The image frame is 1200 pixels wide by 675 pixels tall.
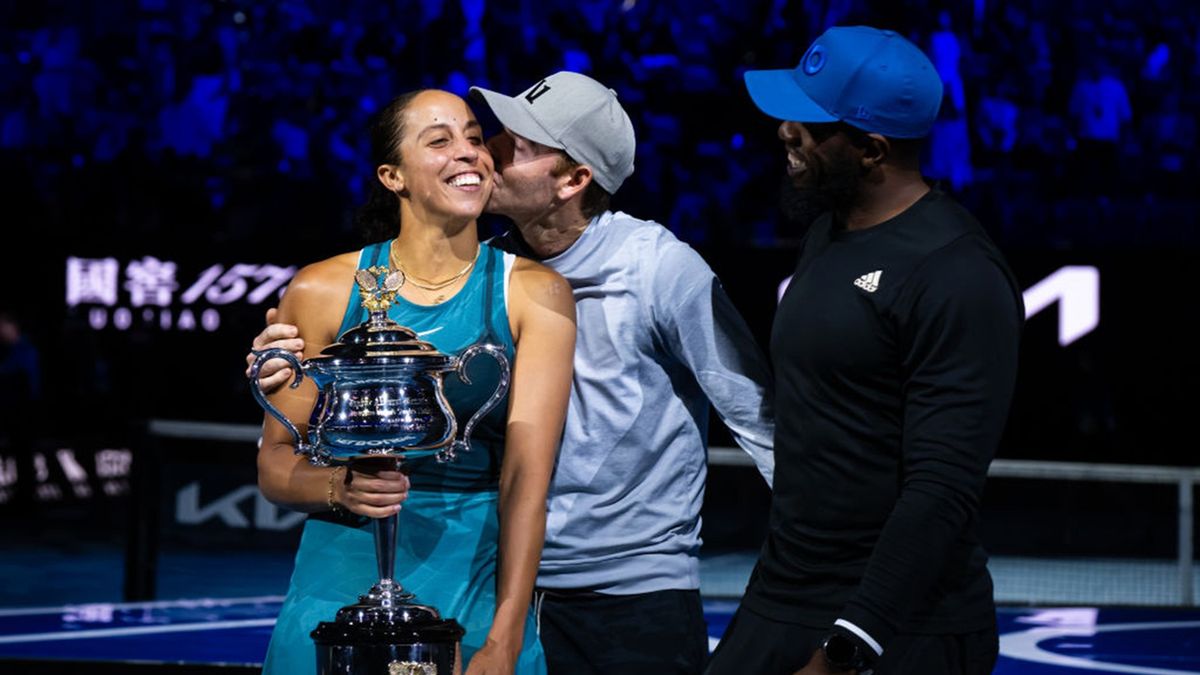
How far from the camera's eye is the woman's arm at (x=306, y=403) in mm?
2441

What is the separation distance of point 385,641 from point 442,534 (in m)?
0.28

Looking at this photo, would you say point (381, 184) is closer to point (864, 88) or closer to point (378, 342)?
point (378, 342)

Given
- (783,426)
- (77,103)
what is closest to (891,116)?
(783,426)

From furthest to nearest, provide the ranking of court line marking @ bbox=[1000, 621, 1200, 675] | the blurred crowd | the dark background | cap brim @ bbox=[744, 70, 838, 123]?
the blurred crowd
the dark background
court line marking @ bbox=[1000, 621, 1200, 675]
cap brim @ bbox=[744, 70, 838, 123]

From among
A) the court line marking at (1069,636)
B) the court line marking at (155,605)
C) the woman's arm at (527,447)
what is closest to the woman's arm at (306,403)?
the woman's arm at (527,447)

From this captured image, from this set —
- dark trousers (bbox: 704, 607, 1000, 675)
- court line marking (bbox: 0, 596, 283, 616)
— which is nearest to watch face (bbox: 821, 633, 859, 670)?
dark trousers (bbox: 704, 607, 1000, 675)

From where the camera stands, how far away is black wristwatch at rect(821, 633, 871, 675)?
6.86ft

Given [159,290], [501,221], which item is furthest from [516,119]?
[159,290]

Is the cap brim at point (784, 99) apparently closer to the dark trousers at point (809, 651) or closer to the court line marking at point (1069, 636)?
the dark trousers at point (809, 651)

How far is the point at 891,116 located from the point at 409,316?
75cm

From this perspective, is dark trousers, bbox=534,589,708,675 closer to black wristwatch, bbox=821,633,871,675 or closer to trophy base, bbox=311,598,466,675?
trophy base, bbox=311,598,466,675

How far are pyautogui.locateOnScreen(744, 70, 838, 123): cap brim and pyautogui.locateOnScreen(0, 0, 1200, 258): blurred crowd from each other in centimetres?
822

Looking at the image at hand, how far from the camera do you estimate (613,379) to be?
2830 millimetres

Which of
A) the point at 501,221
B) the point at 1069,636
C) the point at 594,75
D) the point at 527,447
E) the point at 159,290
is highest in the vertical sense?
the point at 594,75
